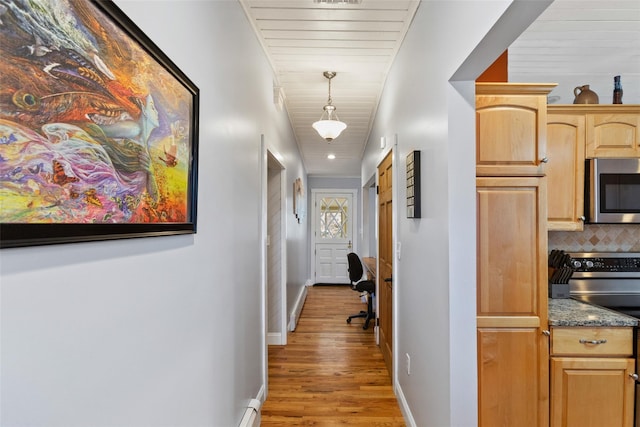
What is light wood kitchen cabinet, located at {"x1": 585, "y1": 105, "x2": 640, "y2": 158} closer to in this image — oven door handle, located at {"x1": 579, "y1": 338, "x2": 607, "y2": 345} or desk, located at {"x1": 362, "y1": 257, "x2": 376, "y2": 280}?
oven door handle, located at {"x1": 579, "y1": 338, "x2": 607, "y2": 345}

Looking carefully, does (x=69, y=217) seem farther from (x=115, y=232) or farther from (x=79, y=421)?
(x=79, y=421)

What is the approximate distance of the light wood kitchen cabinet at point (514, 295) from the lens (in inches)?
62.1

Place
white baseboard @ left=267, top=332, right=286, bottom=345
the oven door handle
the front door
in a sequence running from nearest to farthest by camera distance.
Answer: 1. the oven door handle
2. the front door
3. white baseboard @ left=267, top=332, right=286, bottom=345

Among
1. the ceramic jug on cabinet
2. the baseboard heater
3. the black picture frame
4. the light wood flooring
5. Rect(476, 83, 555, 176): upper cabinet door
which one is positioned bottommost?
the light wood flooring

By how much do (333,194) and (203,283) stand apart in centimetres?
619

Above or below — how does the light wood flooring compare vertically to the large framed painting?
below

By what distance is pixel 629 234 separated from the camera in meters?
2.32

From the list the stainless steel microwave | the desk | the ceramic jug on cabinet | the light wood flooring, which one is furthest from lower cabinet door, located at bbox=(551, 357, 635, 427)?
the desk

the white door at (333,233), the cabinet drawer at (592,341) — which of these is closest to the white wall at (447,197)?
the cabinet drawer at (592,341)

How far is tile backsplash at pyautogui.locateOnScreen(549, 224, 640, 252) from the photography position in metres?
2.30

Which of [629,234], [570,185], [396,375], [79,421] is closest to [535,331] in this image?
[570,185]

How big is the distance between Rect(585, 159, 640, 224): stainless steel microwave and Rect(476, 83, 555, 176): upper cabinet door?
2.39 ft

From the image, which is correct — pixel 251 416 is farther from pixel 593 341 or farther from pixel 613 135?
pixel 613 135

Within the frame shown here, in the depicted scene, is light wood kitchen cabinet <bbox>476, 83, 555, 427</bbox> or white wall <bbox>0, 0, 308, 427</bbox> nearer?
white wall <bbox>0, 0, 308, 427</bbox>
